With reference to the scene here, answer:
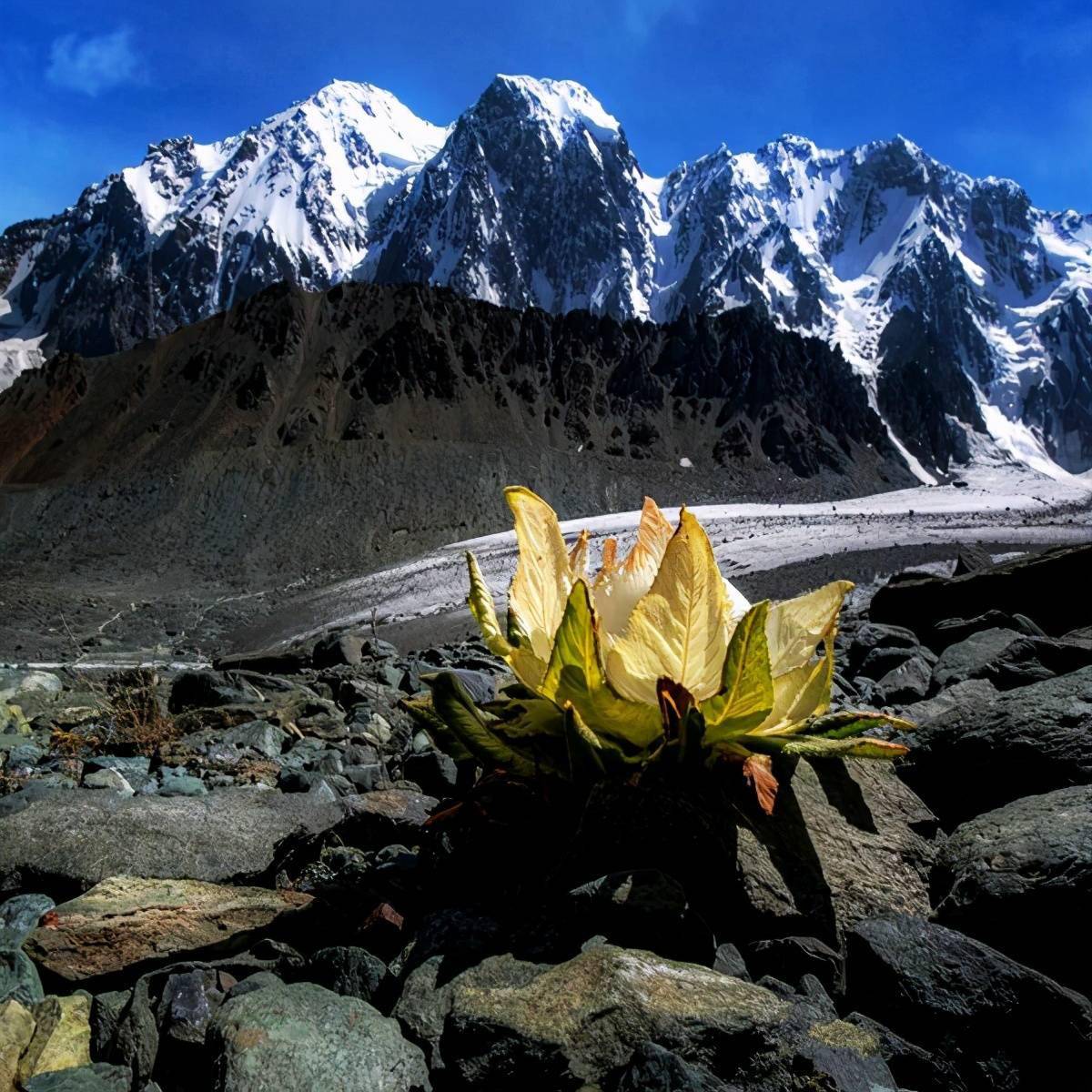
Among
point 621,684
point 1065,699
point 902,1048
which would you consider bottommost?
point 902,1048

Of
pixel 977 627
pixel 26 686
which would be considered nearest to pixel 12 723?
pixel 26 686

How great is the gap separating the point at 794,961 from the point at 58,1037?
1.32 metres

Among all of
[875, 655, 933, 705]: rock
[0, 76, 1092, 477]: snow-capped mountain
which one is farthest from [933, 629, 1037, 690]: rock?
[0, 76, 1092, 477]: snow-capped mountain

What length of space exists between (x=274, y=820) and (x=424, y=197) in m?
175

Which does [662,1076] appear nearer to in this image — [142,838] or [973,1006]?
[973,1006]

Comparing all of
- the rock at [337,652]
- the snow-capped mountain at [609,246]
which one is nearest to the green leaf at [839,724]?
the rock at [337,652]

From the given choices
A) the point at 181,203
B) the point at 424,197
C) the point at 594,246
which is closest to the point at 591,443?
the point at 594,246

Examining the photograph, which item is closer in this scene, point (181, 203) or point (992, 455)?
point (992, 455)

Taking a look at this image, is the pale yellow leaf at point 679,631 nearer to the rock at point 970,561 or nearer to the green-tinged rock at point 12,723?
the green-tinged rock at point 12,723

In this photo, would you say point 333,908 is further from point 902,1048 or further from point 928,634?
point 928,634

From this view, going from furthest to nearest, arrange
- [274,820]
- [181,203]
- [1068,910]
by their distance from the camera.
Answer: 1. [181,203]
2. [274,820]
3. [1068,910]

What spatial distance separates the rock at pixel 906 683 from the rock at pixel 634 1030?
10.3ft

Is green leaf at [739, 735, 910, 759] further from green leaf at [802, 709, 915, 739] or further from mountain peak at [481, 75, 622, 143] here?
mountain peak at [481, 75, 622, 143]

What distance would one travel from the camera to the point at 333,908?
1.70m
